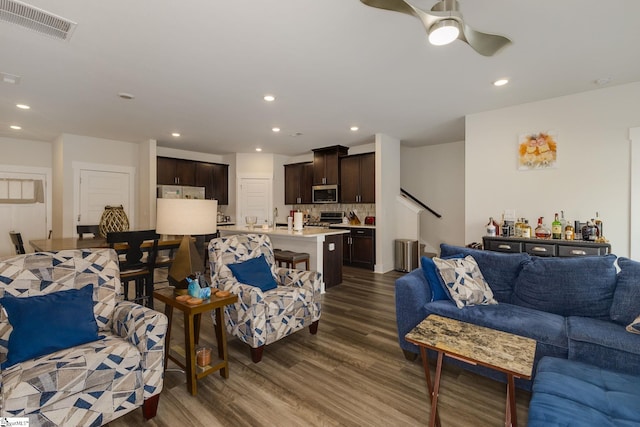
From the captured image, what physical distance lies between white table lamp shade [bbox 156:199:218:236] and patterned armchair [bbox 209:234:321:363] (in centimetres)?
49

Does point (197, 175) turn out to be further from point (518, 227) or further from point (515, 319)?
point (515, 319)

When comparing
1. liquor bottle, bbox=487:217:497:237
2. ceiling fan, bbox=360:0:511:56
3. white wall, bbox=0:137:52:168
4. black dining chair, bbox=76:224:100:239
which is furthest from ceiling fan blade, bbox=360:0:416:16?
white wall, bbox=0:137:52:168

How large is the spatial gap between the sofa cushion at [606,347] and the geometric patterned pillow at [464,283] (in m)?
0.58

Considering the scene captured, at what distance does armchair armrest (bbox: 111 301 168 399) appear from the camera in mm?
1706

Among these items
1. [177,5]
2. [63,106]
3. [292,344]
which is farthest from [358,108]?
[63,106]

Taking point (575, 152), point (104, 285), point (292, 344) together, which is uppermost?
point (575, 152)

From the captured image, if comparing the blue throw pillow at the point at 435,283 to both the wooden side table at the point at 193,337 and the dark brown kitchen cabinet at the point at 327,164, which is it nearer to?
the wooden side table at the point at 193,337

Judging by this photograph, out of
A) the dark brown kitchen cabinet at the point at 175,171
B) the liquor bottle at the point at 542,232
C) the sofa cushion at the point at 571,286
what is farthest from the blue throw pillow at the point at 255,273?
the dark brown kitchen cabinet at the point at 175,171

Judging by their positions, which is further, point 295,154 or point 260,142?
point 295,154

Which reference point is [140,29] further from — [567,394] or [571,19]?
[567,394]

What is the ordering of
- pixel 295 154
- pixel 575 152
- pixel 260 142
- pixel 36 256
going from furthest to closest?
pixel 295 154, pixel 260 142, pixel 575 152, pixel 36 256

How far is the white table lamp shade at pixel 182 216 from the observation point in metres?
2.32

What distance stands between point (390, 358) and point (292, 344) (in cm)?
90

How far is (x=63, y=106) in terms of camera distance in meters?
3.88
